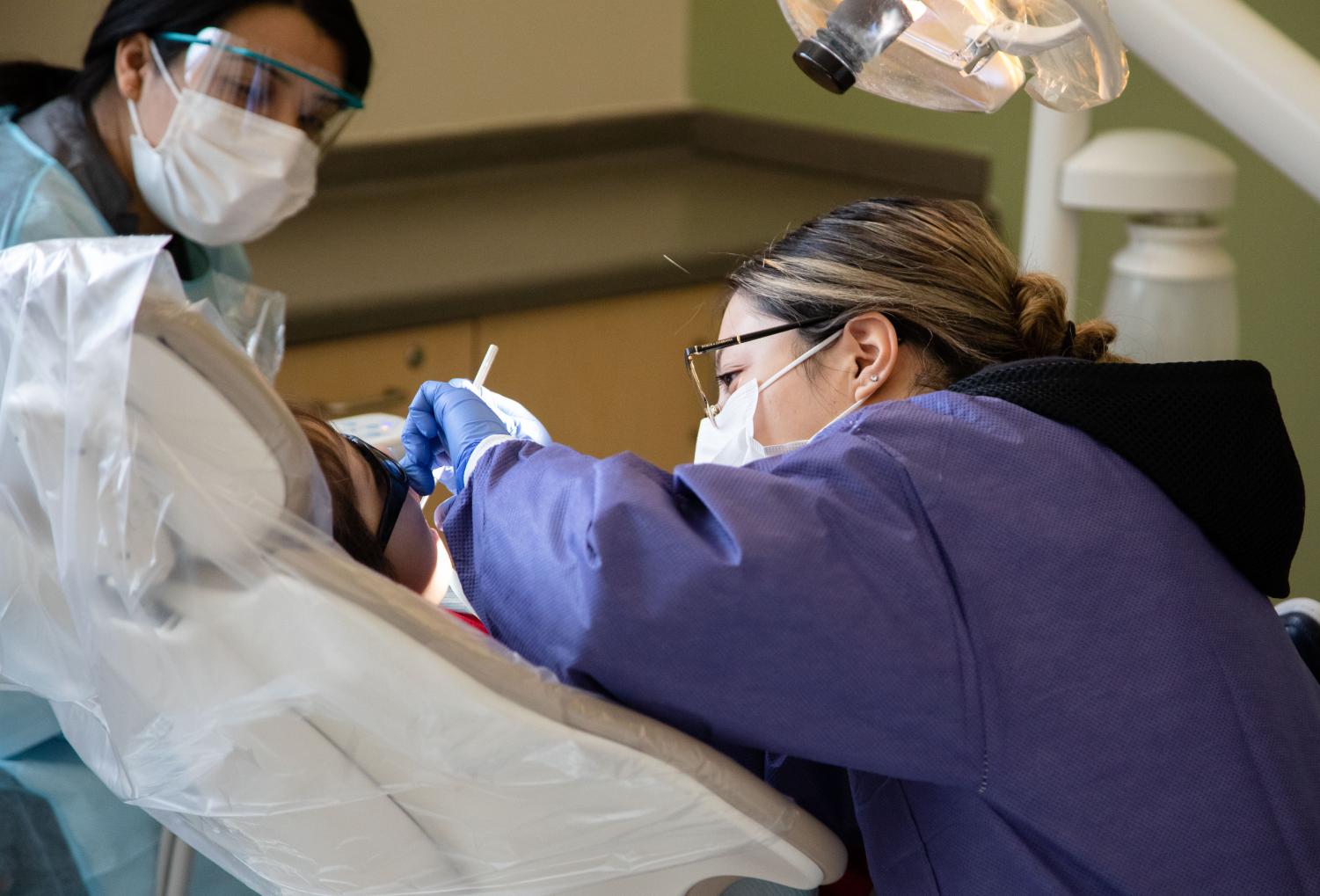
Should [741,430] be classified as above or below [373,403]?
above

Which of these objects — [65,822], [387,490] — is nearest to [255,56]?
[387,490]

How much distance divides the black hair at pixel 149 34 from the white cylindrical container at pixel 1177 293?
102 cm

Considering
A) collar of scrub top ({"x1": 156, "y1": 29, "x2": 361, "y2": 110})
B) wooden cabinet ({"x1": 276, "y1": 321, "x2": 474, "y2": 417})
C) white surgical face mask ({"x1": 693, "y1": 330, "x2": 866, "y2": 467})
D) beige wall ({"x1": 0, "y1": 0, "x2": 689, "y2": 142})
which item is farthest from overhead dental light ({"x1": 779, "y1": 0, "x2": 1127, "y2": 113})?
beige wall ({"x1": 0, "y1": 0, "x2": 689, "y2": 142})

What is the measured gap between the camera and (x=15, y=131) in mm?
1688

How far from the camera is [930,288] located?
111 cm

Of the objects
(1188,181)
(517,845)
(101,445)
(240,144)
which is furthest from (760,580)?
(240,144)

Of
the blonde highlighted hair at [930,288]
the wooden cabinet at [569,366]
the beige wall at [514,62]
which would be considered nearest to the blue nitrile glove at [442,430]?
the blonde highlighted hair at [930,288]

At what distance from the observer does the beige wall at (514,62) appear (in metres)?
2.67

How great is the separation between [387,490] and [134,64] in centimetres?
94

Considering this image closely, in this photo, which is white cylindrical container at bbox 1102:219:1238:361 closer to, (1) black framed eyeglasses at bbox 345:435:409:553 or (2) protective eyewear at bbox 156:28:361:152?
(1) black framed eyeglasses at bbox 345:435:409:553

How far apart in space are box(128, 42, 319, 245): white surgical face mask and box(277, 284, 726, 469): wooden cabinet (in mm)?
309

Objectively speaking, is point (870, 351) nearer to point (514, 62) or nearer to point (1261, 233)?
point (1261, 233)

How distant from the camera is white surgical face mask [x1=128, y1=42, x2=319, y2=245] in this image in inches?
67.9

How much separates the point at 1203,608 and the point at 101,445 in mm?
691
